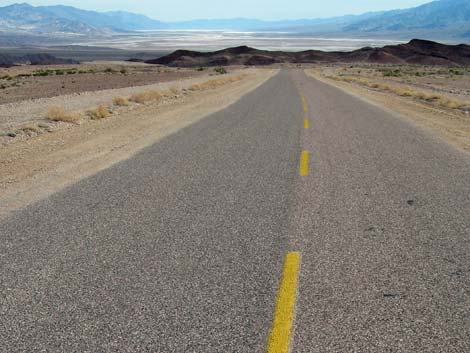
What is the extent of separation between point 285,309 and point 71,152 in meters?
8.27

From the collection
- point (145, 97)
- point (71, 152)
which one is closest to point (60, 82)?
point (145, 97)

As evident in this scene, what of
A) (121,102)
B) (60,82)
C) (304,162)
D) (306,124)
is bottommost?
(60,82)

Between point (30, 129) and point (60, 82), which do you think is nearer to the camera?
point (30, 129)

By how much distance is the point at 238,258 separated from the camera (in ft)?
16.6

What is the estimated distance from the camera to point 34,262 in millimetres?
5027

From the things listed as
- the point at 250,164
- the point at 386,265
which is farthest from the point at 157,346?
the point at 250,164

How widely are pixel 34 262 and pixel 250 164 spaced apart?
16.5 ft

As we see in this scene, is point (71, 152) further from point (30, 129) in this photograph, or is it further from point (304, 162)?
point (304, 162)

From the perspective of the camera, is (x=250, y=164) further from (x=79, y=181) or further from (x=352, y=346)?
(x=352, y=346)

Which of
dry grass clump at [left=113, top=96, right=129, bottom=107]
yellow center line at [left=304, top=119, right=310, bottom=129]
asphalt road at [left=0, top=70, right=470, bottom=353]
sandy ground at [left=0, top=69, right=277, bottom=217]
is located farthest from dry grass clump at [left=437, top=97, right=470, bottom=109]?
asphalt road at [left=0, top=70, right=470, bottom=353]

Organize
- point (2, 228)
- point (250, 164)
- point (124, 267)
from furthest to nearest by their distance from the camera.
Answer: point (250, 164) < point (2, 228) < point (124, 267)

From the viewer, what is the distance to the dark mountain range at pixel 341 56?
13112 cm

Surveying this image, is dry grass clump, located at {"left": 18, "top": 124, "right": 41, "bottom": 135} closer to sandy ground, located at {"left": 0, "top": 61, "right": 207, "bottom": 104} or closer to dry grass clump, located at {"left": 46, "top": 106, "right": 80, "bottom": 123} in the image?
dry grass clump, located at {"left": 46, "top": 106, "right": 80, "bottom": 123}

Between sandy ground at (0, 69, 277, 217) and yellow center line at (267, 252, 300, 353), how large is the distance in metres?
4.03
